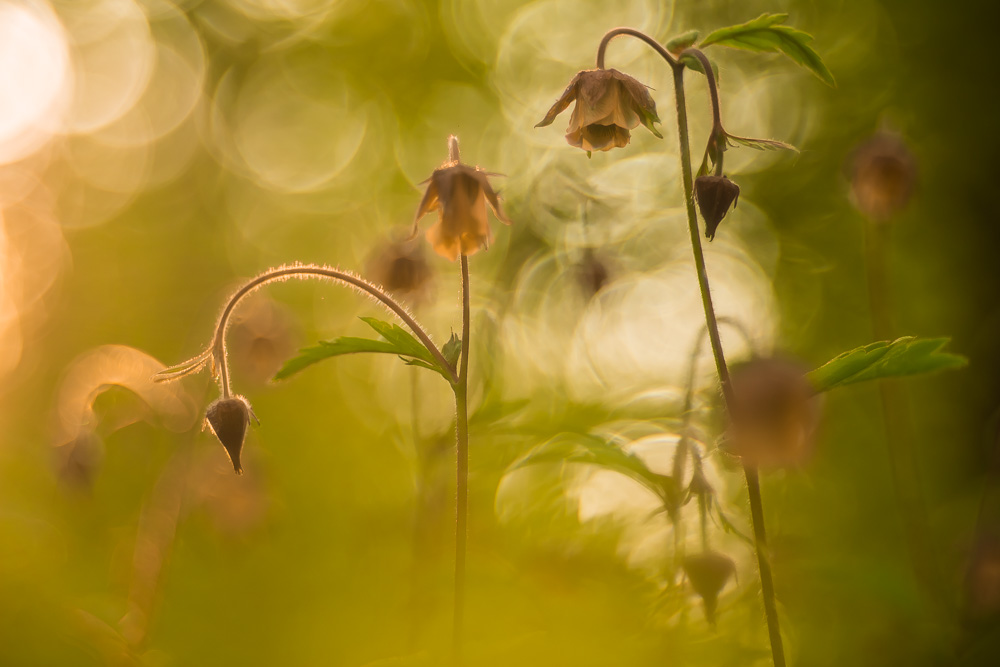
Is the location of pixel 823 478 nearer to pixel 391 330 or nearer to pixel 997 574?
pixel 997 574

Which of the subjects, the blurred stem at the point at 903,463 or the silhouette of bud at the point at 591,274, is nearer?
the blurred stem at the point at 903,463

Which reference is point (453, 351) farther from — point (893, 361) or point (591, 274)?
point (591, 274)

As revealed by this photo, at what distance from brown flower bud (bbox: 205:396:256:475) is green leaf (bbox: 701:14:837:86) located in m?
1.65

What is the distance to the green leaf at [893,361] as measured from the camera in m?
1.35

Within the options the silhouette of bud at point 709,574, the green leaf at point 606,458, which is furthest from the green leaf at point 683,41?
the silhouette of bud at point 709,574

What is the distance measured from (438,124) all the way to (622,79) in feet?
30.4

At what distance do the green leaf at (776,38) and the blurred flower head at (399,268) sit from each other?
2151 mm

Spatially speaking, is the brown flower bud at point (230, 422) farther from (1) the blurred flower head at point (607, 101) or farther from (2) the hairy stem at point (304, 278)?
(1) the blurred flower head at point (607, 101)

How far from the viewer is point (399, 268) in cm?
344

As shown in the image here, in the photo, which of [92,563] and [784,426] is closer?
[784,426]

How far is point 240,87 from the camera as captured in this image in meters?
12.6

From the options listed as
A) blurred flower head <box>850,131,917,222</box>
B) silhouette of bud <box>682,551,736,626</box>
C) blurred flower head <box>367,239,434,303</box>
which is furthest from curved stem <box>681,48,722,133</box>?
blurred flower head <box>367,239,434,303</box>

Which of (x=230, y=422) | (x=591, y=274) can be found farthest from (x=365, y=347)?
(x=591, y=274)

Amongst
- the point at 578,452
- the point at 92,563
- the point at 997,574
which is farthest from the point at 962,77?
the point at 92,563
